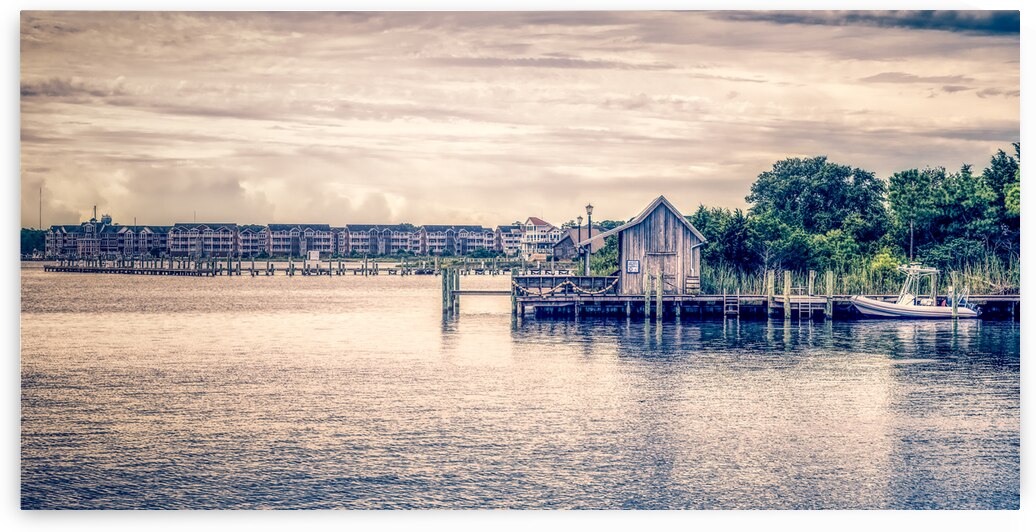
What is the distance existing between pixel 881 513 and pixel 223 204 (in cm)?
1077

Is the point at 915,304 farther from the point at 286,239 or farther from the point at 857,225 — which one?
the point at 286,239

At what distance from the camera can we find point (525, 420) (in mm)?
14977

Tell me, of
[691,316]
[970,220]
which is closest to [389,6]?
[970,220]

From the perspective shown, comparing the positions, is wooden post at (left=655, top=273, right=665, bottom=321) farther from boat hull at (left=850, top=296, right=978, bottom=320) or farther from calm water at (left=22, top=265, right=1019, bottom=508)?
boat hull at (left=850, top=296, right=978, bottom=320)

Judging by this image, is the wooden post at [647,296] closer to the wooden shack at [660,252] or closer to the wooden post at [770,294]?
the wooden shack at [660,252]

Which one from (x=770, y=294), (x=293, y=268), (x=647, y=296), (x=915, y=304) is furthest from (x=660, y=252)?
(x=293, y=268)

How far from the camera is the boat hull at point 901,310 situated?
98.9 ft

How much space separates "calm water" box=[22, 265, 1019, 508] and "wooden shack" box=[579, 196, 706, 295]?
4576mm

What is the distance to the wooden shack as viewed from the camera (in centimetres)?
3052

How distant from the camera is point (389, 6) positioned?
42.7ft

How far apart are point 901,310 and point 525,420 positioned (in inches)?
754

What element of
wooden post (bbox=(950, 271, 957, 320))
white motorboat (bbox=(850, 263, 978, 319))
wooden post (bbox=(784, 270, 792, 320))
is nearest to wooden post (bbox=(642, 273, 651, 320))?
wooden post (bbox=(784, 270, 792, 320))

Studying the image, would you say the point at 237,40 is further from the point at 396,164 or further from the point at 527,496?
the point at 527,496

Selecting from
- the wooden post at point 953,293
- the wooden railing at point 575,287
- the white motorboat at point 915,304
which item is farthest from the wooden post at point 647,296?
the wooden post at point 953,293
